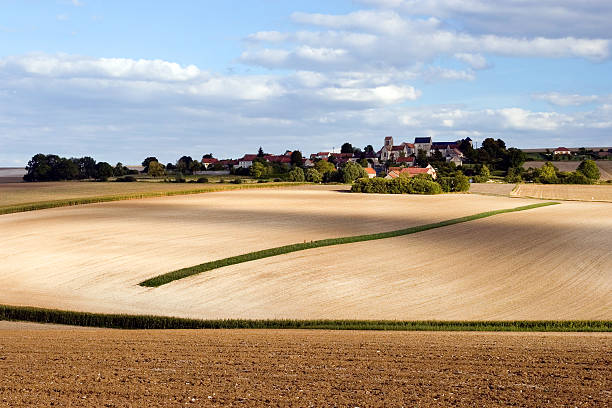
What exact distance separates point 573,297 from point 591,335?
19.6 ft

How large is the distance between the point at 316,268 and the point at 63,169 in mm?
124079

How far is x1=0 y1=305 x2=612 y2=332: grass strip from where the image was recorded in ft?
64.5

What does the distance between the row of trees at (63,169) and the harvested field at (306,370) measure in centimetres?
12608

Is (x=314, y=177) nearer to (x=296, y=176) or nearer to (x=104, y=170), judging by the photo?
(x=296, y=176)

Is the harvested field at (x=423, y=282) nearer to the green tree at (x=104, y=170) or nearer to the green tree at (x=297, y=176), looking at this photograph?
the green tree at (x=297, y=176)

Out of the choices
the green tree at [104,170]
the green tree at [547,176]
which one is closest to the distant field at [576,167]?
the green tree at [547,176]

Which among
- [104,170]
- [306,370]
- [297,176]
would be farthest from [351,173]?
[306,370]

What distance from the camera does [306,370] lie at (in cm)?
1349

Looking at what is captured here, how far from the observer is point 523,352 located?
49.7ft

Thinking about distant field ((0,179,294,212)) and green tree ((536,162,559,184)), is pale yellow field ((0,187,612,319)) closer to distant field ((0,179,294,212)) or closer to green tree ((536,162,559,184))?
distant field ((0,179,294,212))

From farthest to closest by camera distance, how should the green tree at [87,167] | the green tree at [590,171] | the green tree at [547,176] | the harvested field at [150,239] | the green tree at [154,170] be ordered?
→ the green tree at [154,170]
the green tree at [87,167]
the green tree at [590,171]
the green tree at [547,176]
the harvested field at [150,239]

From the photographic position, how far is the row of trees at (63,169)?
456 ft

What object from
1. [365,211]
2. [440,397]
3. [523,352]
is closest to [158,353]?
[440,397]

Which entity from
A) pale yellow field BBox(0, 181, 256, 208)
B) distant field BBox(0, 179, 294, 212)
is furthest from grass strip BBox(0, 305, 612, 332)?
pale yellow field BBox(0, 181, 256, 208)
